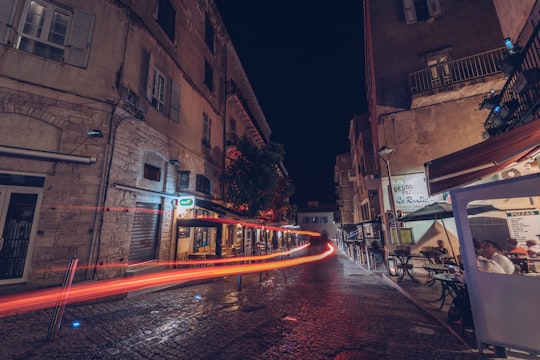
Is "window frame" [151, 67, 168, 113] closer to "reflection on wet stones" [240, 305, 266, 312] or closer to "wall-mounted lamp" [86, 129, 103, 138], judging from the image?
"wall-mounted lamp" [86, 129, 103, 138]

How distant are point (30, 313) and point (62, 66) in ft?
24.6

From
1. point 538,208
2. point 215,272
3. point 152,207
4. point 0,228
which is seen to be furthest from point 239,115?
point 538,208

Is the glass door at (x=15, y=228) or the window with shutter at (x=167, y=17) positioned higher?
the window with shutter at (x=167, y=17)

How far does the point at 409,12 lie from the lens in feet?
45.5

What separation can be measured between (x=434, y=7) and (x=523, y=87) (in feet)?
38.6

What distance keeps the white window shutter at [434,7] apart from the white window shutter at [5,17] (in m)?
19.4

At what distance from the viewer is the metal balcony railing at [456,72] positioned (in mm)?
11617

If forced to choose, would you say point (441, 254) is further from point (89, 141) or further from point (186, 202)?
point (89, 141)

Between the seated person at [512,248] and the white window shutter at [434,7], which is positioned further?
the white window shutter at [434,7]

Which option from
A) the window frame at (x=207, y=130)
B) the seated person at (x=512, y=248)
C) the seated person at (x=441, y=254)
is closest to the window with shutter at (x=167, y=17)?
the window frame at (x=207, y=130)

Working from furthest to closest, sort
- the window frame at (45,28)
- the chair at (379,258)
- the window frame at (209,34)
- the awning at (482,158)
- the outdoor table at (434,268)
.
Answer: the window frame at (209,34) → the chair at (379,258) → the window frame at (45,28) → the outdoor table at (434,268) → the awning at (482,158)

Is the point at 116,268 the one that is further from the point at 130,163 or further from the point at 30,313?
the point at 130,163

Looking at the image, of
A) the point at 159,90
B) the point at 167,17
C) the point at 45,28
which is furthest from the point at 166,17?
the point at 45,28

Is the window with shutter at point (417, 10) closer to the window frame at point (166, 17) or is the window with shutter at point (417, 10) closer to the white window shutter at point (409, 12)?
the white window shutter at point (409, 12)
